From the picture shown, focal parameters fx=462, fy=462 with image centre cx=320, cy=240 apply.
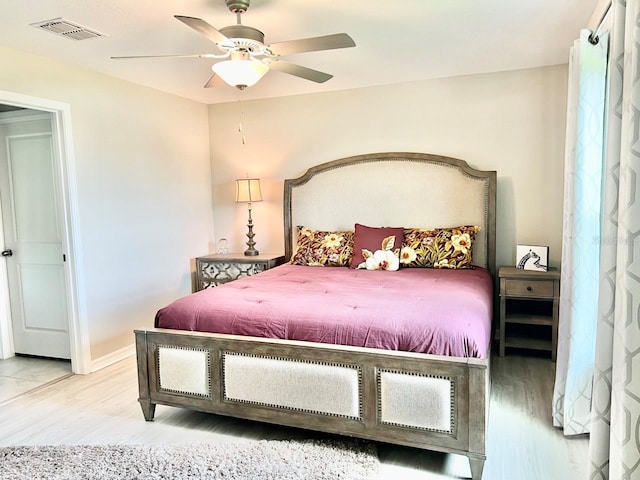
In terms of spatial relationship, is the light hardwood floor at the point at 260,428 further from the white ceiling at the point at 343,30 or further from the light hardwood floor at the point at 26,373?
the white ceiling at the point at 343,30

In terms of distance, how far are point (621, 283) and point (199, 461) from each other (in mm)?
2054

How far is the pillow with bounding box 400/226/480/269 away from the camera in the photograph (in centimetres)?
395

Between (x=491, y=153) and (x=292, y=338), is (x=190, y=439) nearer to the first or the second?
(x=292, y=338)

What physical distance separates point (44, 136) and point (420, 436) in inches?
145

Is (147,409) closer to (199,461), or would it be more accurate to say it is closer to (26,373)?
(199,461)

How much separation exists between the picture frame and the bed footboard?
1.89 m

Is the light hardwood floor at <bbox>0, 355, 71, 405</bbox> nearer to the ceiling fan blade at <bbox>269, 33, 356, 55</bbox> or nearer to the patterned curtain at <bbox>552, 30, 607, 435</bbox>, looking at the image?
the ceiling fan blade at <bbox>269, 33, 356, 55</bbox>

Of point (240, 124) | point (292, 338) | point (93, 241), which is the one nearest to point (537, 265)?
point (292, 338)

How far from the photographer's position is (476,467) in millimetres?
2135

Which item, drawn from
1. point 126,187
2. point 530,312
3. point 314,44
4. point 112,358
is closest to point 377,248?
point 530,312

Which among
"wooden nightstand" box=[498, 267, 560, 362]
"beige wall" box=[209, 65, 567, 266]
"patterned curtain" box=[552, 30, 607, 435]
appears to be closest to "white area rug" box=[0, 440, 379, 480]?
"patterned curtain" box=[552, 30, 607, 435]

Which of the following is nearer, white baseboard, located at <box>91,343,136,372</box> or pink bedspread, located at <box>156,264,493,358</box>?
pink bedspread, located at <box>156,264,493,358</box>

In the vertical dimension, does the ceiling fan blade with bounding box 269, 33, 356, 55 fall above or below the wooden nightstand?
above

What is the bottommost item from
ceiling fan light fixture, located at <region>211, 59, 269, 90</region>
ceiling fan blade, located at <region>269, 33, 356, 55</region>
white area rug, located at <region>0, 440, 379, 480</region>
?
white area rug, located at <region>0, 440, 379, 480</region>
